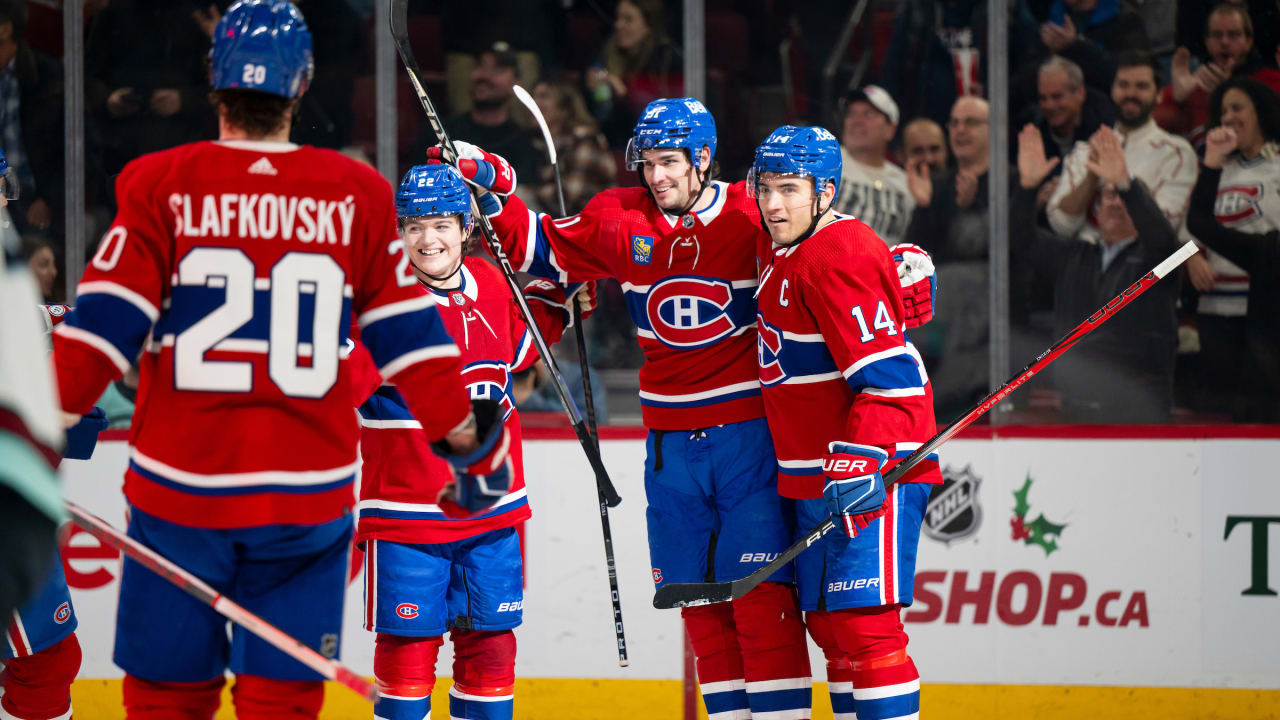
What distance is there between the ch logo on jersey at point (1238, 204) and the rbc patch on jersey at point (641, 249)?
1.84 m

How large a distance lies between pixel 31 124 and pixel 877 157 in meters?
2.60

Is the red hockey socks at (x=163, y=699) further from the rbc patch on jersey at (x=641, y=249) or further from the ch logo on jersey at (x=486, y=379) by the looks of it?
the rbc patch on jersey at (x=641, y=249)

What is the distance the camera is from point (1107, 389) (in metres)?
3.96

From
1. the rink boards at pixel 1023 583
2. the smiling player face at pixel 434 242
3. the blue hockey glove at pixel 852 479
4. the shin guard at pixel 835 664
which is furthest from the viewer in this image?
the rink boards at pixel 1023 583

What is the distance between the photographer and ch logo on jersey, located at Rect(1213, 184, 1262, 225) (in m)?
3.88

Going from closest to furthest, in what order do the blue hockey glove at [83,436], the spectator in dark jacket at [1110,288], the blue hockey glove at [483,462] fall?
the blue hockey glove at [483,462] < the blue hockey glove at [83,436] < the spectator in dark jacket at [1110,288]

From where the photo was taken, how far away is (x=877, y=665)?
110 inches

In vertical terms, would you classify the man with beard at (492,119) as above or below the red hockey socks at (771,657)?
above

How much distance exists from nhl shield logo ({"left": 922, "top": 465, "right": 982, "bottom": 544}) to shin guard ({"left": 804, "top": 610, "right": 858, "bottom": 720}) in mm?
951

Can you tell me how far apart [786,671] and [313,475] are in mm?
1432

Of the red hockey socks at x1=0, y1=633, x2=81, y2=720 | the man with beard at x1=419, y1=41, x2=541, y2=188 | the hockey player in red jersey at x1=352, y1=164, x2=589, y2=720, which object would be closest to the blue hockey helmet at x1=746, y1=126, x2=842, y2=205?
the hockey player in red jersey at x1=352, y1=164, x2=589, y2=720

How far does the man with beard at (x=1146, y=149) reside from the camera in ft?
12.8

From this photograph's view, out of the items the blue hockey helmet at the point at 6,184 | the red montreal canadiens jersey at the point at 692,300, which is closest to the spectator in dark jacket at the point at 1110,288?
the red montreal canadiens jersey at the point at 692,300

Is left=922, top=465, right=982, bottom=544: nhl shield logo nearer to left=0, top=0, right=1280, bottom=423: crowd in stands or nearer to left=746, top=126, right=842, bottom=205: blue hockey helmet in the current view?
left=0, top=0, right=1280, bottom=423: crowd in stands
